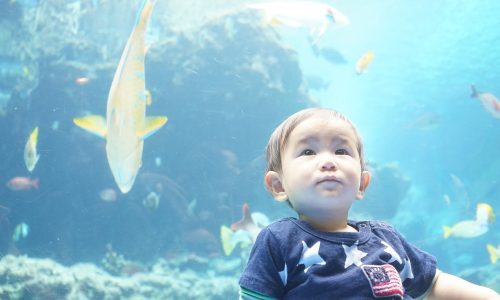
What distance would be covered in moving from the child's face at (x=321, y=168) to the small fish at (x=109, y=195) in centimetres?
1009

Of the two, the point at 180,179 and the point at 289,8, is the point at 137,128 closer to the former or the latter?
the point at 289,8

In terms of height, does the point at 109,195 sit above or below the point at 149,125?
above

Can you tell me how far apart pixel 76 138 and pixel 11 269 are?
4.76 meters

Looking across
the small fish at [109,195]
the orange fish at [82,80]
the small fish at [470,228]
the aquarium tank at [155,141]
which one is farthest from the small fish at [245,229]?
the orange fish at [82,80]

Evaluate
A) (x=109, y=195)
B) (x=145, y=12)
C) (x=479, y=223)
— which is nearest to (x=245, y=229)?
A: (x=145, y=12)

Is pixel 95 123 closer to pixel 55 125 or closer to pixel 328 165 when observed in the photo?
pixel 328 165

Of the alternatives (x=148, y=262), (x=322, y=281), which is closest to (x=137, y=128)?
(x=322, y=281)

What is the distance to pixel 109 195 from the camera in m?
10.9

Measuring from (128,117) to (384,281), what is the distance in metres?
1.82

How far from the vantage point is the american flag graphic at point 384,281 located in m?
1.33

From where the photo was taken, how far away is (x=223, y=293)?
901cm

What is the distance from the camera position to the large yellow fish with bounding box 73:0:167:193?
7.56ft

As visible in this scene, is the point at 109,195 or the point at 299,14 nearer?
the point at 299,14

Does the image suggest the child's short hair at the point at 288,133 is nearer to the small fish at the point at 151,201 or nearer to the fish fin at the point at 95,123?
the fish fin at the point at 95,123
